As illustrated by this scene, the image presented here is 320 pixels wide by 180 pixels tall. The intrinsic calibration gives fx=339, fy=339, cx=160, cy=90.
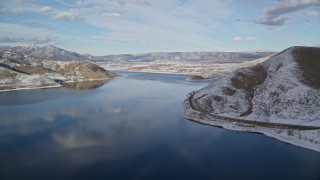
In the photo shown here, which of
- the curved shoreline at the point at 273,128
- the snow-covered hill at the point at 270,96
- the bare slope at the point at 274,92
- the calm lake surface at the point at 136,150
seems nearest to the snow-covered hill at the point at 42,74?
the calm lake surface at the point at 136,150

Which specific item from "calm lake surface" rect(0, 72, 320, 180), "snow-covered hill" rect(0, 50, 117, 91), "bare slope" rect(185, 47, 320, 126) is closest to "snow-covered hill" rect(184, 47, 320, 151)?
"bare slope" rect(185, 47, 320, 126)

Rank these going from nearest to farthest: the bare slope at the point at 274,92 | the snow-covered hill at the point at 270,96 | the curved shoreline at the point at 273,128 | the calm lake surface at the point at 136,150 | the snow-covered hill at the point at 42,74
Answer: the calm lake surface at the point at 136,150 < the curved shoreline at the point at 273,128 < the snow-covered hill at the point at 270,96 < the bare slope at the point at 274,92 < the snow-covered hill at the point at 42,74

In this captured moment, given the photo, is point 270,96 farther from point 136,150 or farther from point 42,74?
point 42,74

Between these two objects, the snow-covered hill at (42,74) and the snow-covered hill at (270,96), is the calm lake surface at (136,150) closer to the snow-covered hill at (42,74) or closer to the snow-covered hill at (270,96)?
the snow-covered hill at (270,96)

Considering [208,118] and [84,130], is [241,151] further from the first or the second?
[84,130]

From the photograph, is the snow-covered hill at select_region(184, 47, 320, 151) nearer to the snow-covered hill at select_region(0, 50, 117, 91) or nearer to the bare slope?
the bare slope

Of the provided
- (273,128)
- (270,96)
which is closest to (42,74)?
(270,96)
